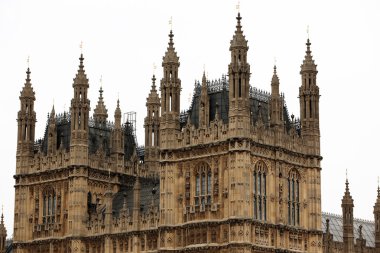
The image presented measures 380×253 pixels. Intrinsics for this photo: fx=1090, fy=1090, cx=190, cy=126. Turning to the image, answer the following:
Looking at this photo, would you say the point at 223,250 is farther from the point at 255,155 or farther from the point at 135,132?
the point at 135,132

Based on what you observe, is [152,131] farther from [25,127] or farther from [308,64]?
[308,64]

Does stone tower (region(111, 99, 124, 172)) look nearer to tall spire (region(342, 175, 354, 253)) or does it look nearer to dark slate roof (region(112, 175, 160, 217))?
dark slate roof (region(112, 175, 160, 217))

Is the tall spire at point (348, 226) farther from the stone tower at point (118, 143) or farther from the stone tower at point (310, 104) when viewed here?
the stone tower at point (118, 143)

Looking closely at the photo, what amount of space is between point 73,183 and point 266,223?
2264 centimetres

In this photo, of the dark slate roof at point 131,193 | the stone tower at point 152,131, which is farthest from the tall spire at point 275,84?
the stone tower at point 152,131

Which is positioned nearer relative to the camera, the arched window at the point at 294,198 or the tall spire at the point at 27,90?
the arched window at the point at 294,198

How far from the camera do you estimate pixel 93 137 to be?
374 ft

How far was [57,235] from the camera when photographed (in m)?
109

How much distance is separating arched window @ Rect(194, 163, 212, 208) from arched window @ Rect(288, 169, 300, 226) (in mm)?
7798

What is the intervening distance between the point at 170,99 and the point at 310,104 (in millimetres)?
13126

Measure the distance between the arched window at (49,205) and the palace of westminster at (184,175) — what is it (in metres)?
0.12

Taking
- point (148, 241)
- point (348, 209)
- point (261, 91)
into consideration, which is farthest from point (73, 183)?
point (348, 209)

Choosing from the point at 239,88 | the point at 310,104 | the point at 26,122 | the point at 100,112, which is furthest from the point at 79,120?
the point at 310,104

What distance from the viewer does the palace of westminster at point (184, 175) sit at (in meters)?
94.5
